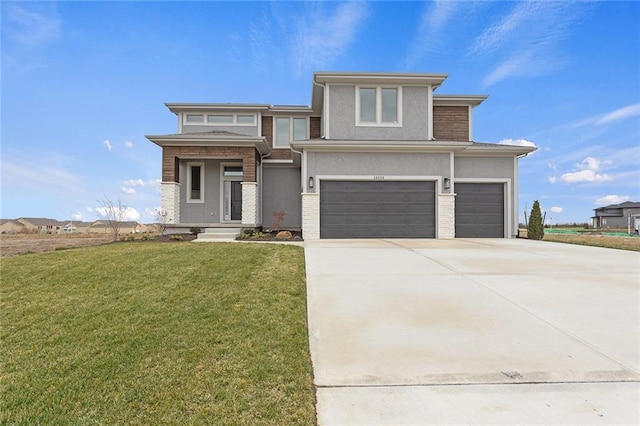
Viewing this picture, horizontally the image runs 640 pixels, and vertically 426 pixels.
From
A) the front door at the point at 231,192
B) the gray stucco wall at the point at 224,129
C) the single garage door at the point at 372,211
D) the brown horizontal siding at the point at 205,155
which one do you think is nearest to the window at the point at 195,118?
the gray stucco wall at the point at 224,129

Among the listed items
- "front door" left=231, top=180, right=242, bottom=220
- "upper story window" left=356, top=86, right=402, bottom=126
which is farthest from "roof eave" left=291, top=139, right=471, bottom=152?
"front door" left=231, top=180, right=242, bottom=220

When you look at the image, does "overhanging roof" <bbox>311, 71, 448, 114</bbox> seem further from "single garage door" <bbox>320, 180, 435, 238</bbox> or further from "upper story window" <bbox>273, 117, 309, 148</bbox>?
"single garage door" <bbox>320, 180, 435, 238</bbox>

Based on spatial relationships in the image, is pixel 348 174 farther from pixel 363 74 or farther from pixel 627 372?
pixel 627 372

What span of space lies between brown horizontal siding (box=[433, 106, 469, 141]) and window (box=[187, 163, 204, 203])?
11.8m

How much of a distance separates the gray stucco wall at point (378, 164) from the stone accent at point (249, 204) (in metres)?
2.71

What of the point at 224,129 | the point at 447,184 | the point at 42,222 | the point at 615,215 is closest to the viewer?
the point at 447,184

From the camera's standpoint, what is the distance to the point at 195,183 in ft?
51.1

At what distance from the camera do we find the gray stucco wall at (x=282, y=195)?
1617cm

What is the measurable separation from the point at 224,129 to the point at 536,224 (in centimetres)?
1562

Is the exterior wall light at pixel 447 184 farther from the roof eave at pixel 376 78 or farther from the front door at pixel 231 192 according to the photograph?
the front door at pixel 231 192

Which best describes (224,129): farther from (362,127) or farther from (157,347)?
(157,347)

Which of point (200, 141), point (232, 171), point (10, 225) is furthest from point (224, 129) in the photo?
point (10, 225)

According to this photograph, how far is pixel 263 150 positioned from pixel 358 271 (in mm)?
10683

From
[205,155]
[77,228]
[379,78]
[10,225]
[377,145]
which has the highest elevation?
[379,78]
